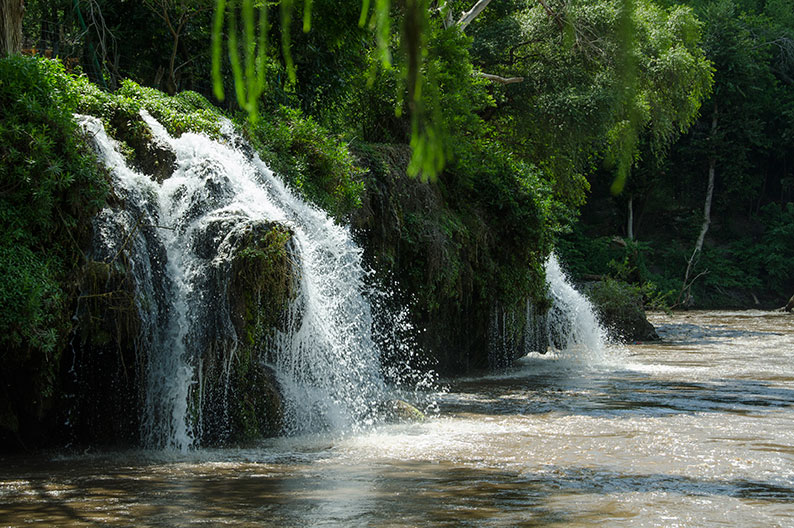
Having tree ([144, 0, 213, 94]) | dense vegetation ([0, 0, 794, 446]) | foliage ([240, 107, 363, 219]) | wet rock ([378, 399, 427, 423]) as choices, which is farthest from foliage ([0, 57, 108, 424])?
tree ([144, 0, 213, 94])

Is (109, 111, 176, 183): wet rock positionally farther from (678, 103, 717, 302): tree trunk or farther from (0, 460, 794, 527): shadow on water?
(678, 103, 717, 302): tree trunk

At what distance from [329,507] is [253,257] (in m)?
2.96

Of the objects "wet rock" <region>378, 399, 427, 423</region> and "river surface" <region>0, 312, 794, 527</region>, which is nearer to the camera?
"river surface" <region>0, 312, 794, 527</region>

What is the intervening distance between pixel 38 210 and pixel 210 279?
A: 5.01 ft

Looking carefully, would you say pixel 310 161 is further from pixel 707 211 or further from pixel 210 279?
pixel 707 211

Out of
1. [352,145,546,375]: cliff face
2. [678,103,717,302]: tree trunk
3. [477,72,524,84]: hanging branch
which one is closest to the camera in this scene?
[352,145,546,375]: cliff face

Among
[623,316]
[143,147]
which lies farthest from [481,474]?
[623,316]

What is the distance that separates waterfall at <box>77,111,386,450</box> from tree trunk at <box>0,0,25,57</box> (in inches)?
58.0

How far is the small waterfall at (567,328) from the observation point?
1577 cm

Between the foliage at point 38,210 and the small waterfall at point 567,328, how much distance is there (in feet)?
31.2

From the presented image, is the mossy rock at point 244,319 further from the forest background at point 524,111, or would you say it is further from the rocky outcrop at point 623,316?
the rocky outcrop at point 623,316

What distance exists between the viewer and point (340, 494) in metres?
5.73

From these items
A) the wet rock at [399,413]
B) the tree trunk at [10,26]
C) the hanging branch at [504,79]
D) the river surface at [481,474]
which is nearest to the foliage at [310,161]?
the tree trunk at [10,26]

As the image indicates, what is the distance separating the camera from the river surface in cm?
519
